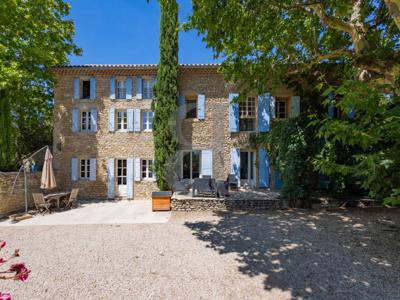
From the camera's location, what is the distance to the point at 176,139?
10180mm

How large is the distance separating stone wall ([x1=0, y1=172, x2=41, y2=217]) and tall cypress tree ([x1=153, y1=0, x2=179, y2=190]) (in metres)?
5.66

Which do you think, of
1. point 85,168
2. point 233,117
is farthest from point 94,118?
point 233,117

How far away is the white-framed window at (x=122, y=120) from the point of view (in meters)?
11.0

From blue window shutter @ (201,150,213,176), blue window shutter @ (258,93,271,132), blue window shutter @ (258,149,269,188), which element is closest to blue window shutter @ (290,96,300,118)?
blue window shutter @ (258,93,271,132)

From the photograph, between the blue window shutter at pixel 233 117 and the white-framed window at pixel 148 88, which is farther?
the white-framed window at pixel 148 88

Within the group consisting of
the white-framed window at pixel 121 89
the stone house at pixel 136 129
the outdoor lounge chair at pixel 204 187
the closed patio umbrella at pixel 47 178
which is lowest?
the outdoor lounge chair at pixel 204 187

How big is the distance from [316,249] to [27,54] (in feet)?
43.7

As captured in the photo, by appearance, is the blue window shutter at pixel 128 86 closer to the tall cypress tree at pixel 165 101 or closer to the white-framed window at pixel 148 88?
the white-framed window at pixel 148 88

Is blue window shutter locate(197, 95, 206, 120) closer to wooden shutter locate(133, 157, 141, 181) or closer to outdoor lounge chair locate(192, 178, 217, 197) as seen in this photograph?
outdoor lounge chair locate(192, 178, 217, 197)

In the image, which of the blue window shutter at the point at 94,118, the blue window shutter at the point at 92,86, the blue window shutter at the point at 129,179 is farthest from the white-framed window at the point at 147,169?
the blue window shutter at the point at 92,86

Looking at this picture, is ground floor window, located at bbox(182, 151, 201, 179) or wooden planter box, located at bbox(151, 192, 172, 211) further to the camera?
ground floor window, located at bbox(182, 151, 201, 179)

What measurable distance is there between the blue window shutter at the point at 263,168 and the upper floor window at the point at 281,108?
2.56 meters

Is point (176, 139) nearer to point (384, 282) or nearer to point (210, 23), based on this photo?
point (210, 23)

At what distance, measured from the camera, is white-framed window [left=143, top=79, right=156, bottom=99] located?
11000 mm
